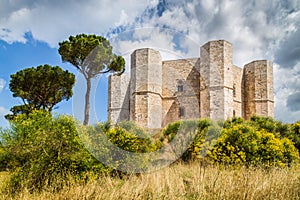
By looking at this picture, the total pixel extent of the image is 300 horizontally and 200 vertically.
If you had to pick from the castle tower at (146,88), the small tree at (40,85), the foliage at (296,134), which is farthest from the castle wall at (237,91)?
the small tree at (40,85)

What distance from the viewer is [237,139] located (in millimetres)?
6469

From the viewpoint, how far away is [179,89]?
1742cm

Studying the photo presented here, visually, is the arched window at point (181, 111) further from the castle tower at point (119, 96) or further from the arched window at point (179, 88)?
the castle tower at point (119, 96)

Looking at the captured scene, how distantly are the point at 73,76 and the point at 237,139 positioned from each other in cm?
1288

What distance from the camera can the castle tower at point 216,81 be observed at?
17031mm

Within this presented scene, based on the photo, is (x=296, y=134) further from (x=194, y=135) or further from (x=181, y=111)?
(x=181, y=111)

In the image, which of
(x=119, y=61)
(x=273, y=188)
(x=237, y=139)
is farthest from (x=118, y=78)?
(x=273, y=188)

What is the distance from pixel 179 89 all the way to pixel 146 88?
2.10 metres

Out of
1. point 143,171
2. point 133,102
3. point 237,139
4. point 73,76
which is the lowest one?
point 143,171

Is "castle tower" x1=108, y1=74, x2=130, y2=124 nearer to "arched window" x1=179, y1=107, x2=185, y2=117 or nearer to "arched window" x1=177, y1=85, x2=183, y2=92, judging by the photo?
"arched window" x1=177, y1=85, x2=183, y2=92

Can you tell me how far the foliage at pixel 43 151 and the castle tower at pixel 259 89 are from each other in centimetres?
1742

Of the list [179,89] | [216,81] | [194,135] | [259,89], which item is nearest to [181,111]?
[179,89]

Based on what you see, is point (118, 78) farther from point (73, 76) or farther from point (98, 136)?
point (98, 136)

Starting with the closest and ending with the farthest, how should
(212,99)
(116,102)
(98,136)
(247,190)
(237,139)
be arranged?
(247,190) < (98,136) < (237,139) < (212,99) < (116,102)
